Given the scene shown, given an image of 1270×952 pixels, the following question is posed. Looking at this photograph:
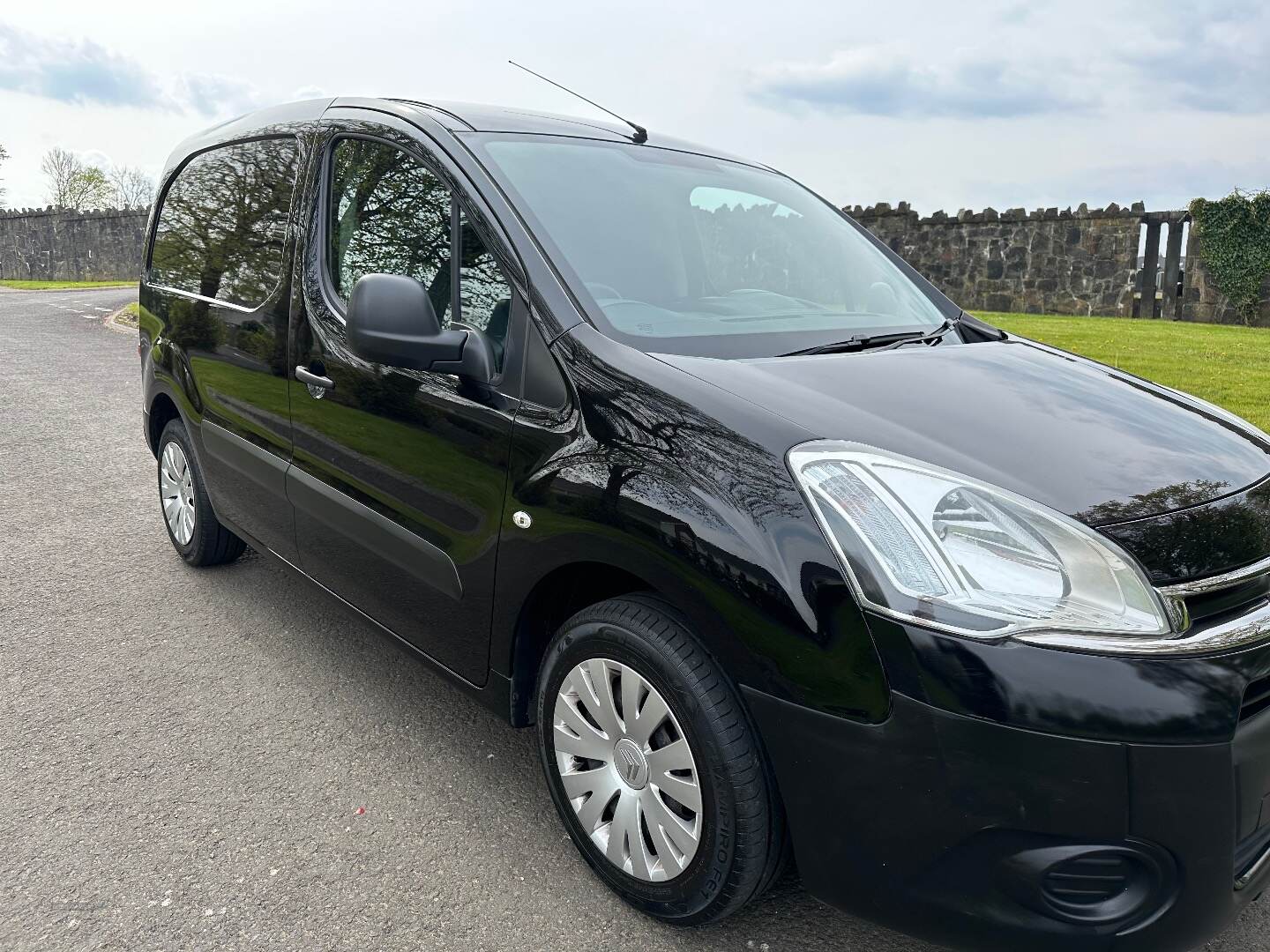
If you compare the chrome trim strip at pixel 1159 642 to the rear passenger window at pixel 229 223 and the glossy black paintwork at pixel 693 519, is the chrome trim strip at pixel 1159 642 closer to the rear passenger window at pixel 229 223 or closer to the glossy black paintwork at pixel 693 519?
the glossy black paintwork at pixel 693 519

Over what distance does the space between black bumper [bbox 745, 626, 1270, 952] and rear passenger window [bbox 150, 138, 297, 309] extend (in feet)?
8.46

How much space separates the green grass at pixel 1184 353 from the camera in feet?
28.5

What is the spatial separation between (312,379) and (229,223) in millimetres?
1137

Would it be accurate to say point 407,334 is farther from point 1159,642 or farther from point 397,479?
point 1159,642

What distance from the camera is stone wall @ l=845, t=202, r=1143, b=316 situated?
21.5 m

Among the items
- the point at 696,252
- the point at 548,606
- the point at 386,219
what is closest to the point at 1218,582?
the point at 548,606

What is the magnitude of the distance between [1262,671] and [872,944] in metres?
1.02

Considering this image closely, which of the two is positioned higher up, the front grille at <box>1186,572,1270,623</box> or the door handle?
the door handle

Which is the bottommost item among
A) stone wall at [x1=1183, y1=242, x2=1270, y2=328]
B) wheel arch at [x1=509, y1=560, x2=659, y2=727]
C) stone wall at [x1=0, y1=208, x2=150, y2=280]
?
wheel arch at [x1=509, y1=560, x2=659, y2=727]

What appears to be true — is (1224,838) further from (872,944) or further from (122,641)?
(122,641)

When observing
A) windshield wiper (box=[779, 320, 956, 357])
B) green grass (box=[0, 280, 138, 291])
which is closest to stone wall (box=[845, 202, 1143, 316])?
windshield wiper (box=[779, 320, 956, 357])

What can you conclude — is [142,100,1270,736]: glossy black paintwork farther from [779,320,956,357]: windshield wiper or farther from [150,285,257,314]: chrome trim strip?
[150,285,257,314]: chrome trim strip

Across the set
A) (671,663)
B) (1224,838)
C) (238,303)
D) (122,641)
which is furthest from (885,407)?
(122,641)

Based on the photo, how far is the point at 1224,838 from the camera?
174 cm
